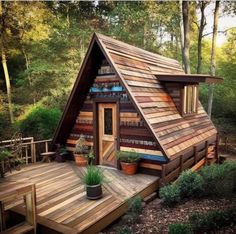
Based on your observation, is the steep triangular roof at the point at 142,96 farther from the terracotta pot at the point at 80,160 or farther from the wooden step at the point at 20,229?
the wooden step at the point at 20,229

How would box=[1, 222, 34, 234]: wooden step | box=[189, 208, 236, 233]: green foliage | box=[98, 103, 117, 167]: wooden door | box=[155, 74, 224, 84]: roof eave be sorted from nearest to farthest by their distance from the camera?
box=[189, 208, 236, 233]: green foliage → box=[1, 222, 34, 234]: wooden step → box=[155, 74, 224, 84]: roof eave → box=[98, 103, 117, 167]: wooden door

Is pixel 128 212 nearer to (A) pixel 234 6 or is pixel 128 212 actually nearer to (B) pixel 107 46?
(B) pixel 107 46

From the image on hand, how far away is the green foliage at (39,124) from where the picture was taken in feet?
30.5

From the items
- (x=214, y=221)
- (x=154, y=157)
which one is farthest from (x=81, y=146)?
(x=214, y=221)

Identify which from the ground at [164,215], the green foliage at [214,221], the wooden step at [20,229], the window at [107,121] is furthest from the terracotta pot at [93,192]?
the window at [107,121]

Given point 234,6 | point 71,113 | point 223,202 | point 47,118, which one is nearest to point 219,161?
point 223,202

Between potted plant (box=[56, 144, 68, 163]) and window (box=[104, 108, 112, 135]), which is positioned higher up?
window (box=[104, 108, 112, 135])

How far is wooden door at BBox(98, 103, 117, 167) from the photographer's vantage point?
23.1 feet

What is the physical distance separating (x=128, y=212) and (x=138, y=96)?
2874mm

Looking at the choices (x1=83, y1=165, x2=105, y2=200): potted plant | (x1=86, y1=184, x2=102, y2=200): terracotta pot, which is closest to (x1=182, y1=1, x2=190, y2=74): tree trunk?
(x1=83, y1=165, x2=105, y2=200): potted plant

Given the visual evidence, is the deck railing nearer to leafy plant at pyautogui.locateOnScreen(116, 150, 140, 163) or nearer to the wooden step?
the wooden step

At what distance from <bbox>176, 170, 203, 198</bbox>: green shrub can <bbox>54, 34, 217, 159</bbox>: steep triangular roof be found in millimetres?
645

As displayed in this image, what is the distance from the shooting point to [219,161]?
10062mm

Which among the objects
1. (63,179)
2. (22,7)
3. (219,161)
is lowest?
(219,161)
